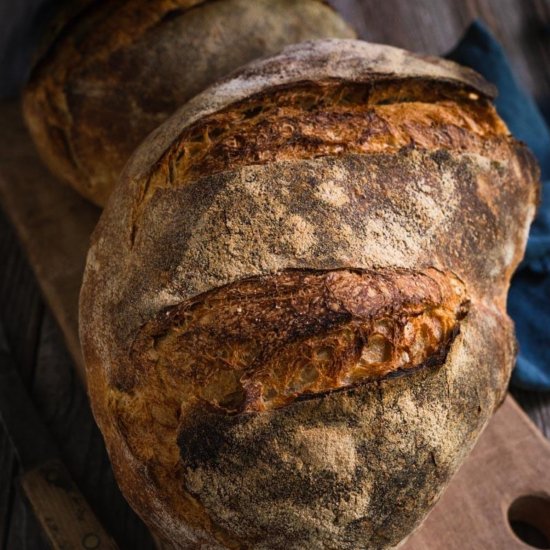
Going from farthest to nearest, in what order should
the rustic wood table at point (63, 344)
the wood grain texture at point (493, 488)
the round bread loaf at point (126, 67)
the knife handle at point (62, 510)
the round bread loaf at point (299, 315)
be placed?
the round bread loaf at point (126, 67) → the rustic wood table at point (63, 344) → the wood grain texture at point (493, 488) → the knife handle at point (62, 510) → the round bread loaf at point (299, 315)

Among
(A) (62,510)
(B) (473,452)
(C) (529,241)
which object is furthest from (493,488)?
(A) (62,510)

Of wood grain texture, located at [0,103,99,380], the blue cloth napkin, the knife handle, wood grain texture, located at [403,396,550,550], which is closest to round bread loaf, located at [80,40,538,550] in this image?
Result: the knife handle

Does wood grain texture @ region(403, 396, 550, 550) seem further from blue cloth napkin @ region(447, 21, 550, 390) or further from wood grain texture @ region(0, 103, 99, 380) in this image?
wood grain texture @ region(0, 103, 99, 380)

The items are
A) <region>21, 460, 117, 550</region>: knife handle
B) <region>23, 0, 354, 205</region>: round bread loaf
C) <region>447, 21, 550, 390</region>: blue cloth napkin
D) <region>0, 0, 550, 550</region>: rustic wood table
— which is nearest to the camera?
<region>21, 460, 117, 550</region>: knife handle

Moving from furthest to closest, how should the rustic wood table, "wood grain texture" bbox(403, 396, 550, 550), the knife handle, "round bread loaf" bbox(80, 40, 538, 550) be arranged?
the rustic wood table < "wood grain texture" bbox(403, 396, 550, 550) < the knife handle < "round bread loaf" bbox(80, 40, 538, 550)

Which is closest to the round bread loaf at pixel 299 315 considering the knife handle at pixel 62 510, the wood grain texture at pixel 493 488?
the knife handle at pixel 62 510

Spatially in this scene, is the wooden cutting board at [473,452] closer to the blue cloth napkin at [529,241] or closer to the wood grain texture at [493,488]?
the wood grain texture at [493,488]
